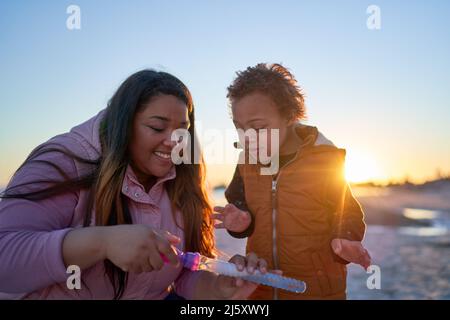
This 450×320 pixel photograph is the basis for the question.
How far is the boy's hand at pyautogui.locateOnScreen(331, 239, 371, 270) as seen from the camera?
2.61 metres

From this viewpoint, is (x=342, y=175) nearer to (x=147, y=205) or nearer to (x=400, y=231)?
(x=147, y=205)

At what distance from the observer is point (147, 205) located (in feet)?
8.08

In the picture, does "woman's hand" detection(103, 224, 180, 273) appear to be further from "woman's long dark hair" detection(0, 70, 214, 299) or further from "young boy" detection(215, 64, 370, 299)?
"young boy" detection(215, 64, 370, 299)

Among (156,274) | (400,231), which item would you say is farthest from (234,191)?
(400,231)

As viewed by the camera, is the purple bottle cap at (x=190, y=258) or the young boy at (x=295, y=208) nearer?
the purple bottle cap at (x=190, y=258)

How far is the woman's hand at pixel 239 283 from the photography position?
7.18 ft

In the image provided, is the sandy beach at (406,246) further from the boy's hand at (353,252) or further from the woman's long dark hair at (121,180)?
the boy's hand at (353,252)

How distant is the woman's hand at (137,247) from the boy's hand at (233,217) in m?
1.12

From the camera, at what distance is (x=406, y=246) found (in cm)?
737

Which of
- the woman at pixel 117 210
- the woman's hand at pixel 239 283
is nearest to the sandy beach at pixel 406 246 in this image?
the woman at pixel 117 210

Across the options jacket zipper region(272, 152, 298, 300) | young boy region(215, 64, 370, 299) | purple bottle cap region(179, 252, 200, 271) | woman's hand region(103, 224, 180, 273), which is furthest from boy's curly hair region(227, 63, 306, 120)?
woman's hand region(103, 224, 180, 273)

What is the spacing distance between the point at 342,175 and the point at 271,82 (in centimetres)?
89

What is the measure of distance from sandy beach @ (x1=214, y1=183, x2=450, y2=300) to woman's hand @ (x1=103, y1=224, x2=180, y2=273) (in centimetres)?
155
